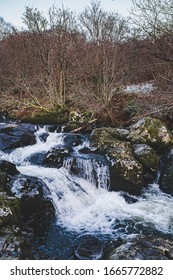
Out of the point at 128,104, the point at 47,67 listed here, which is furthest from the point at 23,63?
the point at 128,104

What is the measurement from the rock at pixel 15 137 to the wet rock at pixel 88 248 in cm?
421

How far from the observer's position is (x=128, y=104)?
39.8 feet

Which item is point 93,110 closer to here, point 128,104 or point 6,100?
point 128,104

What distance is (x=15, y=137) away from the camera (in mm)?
9320

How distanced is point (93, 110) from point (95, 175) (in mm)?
4649

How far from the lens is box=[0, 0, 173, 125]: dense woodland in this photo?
39.2 ft

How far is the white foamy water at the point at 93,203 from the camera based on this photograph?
6141 millimetres

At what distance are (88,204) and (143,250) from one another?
105 inches

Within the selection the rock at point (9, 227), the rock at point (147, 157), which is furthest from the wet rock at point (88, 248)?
the rock at point (147, 157)

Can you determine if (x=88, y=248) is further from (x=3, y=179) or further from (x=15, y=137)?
(x=15, y=137)

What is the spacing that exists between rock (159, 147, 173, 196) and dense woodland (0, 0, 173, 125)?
3.05 meters

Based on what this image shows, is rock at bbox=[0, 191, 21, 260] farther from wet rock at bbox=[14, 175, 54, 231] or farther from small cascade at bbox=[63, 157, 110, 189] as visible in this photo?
small cascade at bbox=[63, 157, 110, 189]

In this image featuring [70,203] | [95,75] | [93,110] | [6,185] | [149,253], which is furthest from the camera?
[95,75]

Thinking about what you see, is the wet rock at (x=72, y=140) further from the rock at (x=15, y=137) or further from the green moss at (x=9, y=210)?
the green moss at (x=9, y=210)
